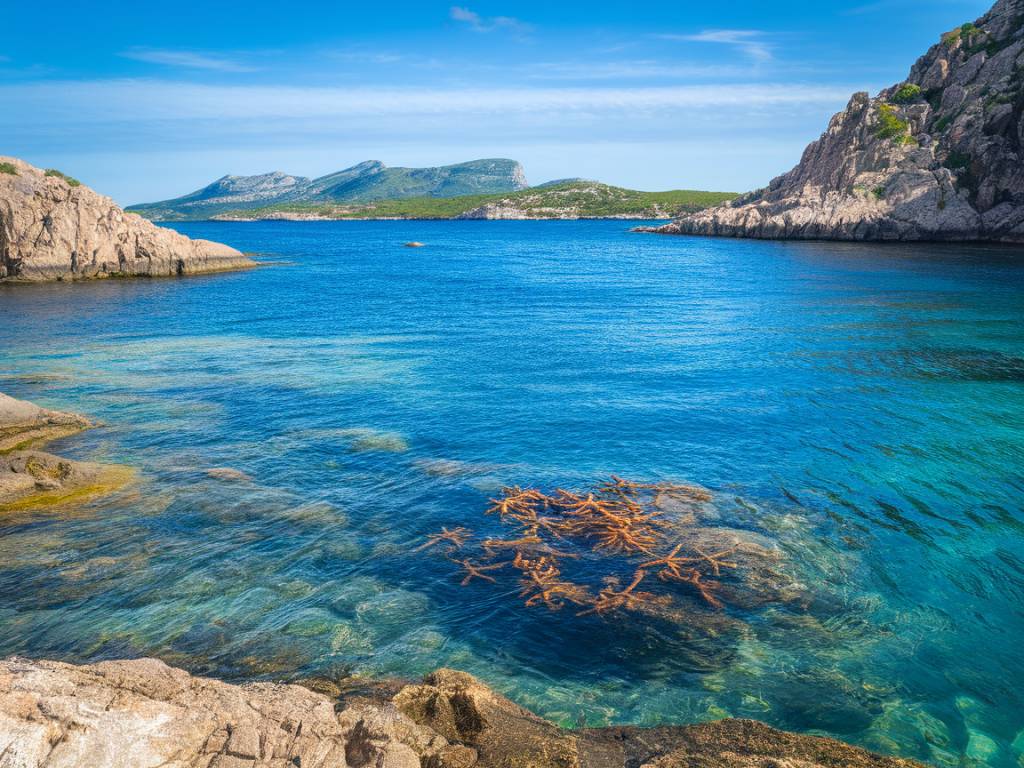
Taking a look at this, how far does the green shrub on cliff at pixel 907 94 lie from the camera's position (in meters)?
125

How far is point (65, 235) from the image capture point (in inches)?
2844

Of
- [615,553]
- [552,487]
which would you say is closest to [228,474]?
[552,487]

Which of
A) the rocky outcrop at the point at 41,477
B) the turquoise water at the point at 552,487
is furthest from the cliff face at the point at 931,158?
the rocky outcrop at the point at 41,477

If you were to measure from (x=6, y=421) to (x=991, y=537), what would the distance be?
97.9ft

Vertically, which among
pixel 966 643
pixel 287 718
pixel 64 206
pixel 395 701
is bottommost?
pixel 966 643

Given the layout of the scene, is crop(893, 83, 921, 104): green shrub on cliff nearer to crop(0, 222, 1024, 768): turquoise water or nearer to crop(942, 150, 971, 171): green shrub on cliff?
crop(942, 150, 971, 171): green shrub on cliff

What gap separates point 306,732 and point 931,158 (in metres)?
130

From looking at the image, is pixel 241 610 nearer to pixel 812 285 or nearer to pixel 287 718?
pixel 287 718

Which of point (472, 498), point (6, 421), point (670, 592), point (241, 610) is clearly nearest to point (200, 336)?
point (6, 421)

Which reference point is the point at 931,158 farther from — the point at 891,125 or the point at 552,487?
the point at 552,487

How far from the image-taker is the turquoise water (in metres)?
11.3

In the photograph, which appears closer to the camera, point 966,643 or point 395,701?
point 395,701

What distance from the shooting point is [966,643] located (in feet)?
40.6

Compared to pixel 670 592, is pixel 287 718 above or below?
above
